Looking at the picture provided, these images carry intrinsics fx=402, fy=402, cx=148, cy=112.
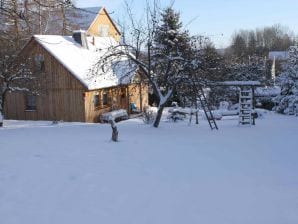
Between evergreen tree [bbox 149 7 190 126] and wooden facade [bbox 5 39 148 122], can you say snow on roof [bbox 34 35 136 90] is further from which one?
evergreen tree [bbox 149 7 190 126]

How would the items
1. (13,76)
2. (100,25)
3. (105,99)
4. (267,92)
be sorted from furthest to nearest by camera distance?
(100,25), (267,92), (105,99), (13,76)

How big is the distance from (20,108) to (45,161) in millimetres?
19019

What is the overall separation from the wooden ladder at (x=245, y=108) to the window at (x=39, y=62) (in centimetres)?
1346

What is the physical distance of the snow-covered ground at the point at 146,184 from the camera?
4.95 m

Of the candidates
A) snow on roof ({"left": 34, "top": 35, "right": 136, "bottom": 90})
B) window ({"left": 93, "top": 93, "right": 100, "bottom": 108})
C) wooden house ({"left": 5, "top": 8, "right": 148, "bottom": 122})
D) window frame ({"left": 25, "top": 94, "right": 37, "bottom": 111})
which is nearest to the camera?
snow on roof ({"left": 34, "top": 35, "right": 136, "bottom": 90})

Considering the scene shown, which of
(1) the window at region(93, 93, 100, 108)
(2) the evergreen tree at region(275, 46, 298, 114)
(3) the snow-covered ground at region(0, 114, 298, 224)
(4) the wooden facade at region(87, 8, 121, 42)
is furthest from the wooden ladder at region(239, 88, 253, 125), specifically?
(4) the wooden facade at region(87, 8, 121, 42)

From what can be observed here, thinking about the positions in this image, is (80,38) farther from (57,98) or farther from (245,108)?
(245,108)

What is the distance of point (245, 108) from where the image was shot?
1574cm

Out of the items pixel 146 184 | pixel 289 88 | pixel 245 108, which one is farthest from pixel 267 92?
pixel 146 184

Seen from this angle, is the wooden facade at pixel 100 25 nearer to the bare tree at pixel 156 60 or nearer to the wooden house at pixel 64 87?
the wooden house at pixel 64 87

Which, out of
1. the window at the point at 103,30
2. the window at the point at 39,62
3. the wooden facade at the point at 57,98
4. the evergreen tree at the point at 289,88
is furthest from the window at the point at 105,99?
the window at the point at 103,30

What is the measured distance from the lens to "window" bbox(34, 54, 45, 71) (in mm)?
24562

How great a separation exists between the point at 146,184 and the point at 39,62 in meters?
20.1

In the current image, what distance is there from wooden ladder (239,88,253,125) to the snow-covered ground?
6.14 m
